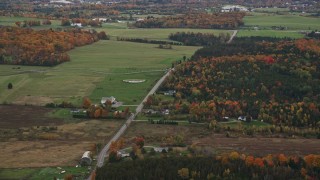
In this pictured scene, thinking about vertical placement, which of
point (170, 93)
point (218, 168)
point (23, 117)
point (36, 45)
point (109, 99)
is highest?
point (36, 45)

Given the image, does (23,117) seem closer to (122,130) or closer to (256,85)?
(122,130)

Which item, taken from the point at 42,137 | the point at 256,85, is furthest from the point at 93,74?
the point at 42,137

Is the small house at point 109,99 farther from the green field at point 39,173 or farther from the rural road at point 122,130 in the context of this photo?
the green field at point 39,173

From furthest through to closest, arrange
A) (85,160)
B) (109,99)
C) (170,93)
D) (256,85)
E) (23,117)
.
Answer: (170,93)
(256,85)
(109,99)
(23,117)
(85,160)

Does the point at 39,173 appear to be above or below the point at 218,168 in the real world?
below

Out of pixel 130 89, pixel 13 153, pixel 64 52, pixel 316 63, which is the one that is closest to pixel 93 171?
pixel 13 153

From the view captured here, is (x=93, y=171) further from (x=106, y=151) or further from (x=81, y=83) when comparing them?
(x=81, y=83)
